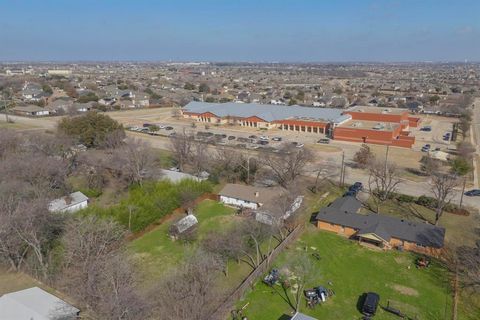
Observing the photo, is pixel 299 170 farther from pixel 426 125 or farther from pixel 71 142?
pixel 426 125

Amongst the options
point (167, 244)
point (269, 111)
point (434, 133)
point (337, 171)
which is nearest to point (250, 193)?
point (167, 244)

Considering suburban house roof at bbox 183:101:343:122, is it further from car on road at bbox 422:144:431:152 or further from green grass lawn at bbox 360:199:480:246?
green grass lawn at bbox 360:199:480:246

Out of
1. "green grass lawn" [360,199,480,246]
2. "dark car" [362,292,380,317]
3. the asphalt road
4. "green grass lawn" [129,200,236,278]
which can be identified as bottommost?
"green grass lawn" [129,200,236,278]

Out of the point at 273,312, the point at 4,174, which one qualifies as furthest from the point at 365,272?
the point at 4,174

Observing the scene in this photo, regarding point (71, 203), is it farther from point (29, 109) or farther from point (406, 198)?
point (29, 109)

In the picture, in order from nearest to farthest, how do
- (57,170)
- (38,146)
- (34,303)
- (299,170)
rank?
(34,303)
(57,170)
(299,170)
(38,146)

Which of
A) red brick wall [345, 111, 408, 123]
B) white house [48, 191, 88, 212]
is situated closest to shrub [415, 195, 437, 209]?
white house [48, 191, 88, 212]
